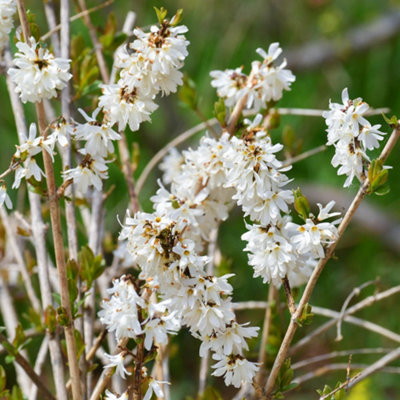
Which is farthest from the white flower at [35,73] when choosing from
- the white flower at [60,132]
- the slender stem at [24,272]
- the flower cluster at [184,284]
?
the slender stem at [24,272]

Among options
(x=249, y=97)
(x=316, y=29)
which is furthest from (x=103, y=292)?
(x=316, y=29)

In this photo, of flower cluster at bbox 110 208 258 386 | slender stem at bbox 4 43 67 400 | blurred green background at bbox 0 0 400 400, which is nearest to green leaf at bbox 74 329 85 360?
slender stem at bbox 4 43 67 400

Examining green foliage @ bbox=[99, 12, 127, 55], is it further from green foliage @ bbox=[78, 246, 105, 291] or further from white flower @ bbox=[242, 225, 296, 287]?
white flower @ bbox=[242, 225, 296, 287]

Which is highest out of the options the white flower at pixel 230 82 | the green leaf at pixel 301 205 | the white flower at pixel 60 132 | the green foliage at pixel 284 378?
the white flower at pixel 230 82

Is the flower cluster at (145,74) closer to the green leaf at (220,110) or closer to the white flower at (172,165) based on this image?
the green leaf at (220,110)

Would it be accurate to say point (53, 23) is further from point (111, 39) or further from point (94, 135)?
point (94, 135)

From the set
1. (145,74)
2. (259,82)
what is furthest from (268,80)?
(145,74)
